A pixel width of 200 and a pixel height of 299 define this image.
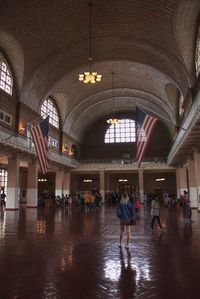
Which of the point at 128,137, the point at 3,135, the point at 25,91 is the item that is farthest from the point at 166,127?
the point at 3,135

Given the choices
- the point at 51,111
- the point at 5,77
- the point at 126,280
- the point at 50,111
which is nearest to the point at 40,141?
the point at 5,77

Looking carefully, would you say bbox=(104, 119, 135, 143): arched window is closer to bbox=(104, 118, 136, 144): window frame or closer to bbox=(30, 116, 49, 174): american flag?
bbox=(104, 118, 136, 144): window frame

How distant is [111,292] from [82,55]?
2312cm

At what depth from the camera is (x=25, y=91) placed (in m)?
25.8

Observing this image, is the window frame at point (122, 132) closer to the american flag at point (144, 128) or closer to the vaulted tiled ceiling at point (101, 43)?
the vaulted tiled ceiling at point (101, 43)

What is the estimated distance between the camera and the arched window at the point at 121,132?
156 feet

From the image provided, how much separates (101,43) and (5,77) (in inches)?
325

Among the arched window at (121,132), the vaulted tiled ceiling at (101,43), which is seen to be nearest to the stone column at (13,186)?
the vaulted tiled ceiling at (101,43)

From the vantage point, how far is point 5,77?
23953 millimetres

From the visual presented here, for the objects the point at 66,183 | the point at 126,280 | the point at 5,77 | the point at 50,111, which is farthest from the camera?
the point at 66,183

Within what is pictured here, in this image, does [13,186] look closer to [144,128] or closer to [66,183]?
[144,128]

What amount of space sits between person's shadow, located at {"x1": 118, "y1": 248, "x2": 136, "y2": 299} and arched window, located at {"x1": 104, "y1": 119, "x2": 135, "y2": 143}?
136 feet

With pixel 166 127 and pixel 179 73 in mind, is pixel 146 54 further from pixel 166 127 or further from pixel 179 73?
pixel 166 127

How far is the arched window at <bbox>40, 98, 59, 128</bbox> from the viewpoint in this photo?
1261 inches
